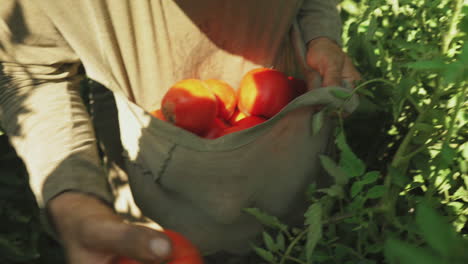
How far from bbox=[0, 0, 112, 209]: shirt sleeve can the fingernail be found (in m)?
0.28

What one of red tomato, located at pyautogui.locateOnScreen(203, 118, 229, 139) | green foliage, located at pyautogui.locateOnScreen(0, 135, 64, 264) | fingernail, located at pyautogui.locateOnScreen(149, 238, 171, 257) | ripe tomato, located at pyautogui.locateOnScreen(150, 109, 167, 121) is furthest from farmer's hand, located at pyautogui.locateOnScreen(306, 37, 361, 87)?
green foliage, located at pyautogui.locateOnScreen(0, 135, 64, 264)

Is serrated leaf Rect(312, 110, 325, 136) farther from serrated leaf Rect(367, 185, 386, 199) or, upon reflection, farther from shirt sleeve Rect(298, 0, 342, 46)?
shirt sleeve Rect(298, 0, 342, 46)

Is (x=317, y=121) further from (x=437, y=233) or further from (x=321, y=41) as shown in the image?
(x=437, y=233)

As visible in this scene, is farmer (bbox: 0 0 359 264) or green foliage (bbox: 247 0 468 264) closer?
green foliage (bbox: 247 0 468 264)

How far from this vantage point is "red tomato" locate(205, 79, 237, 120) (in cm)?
123

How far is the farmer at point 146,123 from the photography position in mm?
939

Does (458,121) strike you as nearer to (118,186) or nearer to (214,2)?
(214,2)

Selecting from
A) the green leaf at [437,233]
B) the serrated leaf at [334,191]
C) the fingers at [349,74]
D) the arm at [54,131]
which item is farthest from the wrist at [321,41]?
the green leaf at [437,233]

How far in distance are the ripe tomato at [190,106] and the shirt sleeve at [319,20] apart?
0.40 metres

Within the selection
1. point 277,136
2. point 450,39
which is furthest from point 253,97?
point 450,39

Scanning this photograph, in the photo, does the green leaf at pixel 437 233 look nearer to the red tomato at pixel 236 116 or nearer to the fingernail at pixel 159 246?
the fingernail at pixel 159 246

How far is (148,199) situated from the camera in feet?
3.74

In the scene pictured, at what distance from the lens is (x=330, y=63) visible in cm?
112

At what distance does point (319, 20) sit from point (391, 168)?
60cm
